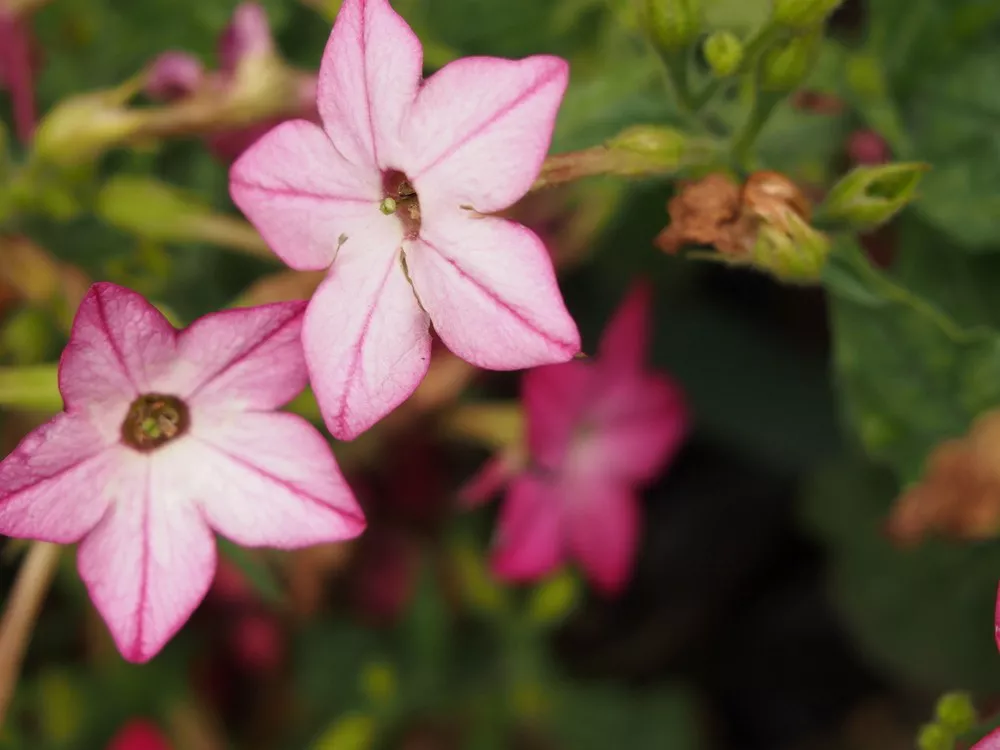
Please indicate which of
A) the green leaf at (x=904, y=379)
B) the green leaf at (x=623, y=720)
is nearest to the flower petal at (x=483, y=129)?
the green leaf at (x=904, y=379)

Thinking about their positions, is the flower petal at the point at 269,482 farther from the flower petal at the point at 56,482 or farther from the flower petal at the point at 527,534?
the flower petal at the point at 527,534

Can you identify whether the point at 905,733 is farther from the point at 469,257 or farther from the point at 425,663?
the point at 469,257

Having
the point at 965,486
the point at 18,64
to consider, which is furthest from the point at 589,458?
the point at 18,64

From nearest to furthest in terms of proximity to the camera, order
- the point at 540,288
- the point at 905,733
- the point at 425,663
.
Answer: the point at 540,288
the point at 425,663
the point at 905,733

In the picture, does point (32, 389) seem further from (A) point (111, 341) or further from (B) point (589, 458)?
(B) point (589, 458)

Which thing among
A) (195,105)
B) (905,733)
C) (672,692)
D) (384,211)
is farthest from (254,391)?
(905,733)

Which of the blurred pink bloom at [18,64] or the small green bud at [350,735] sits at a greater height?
the blurred pink bloom at [18,64]
